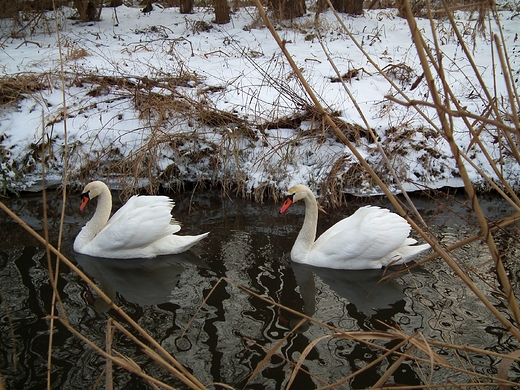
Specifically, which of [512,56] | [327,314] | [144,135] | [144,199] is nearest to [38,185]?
[144,135]

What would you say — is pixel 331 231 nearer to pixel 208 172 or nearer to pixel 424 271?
pixel 424 271

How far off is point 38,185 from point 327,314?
4.85 metres

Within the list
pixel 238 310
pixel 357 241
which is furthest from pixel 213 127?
pixel 238 310

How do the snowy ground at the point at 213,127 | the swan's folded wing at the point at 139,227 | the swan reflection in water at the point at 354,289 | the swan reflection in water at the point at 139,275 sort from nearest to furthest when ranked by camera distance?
the swan reflection in water at the point at 354,289
the swan reflection in water at the point at 139,275
the swan's folded wing at the point at 139,227
the snowy ground at the point at 213,127

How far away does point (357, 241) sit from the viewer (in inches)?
189

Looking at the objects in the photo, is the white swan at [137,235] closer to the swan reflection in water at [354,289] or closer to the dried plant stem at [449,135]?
the swan reflection in water at [354,289]

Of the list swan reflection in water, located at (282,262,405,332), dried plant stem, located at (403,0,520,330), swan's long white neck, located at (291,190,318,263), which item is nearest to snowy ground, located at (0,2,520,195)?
swan's long white neck, located at (291,190,318,263)

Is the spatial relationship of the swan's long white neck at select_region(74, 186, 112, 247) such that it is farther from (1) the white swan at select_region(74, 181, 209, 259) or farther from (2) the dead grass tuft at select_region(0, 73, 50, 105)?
(2) the dead grass tuft at select_region(0, 73, 50, 105)

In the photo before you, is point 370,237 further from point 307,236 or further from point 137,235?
point 137,235

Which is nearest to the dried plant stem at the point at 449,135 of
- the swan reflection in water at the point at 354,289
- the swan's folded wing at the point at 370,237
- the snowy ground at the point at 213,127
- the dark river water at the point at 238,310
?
the dark river water at the point at 238,310

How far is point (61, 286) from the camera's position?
4434 mm

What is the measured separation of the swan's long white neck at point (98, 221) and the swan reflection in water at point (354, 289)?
7.02 ft

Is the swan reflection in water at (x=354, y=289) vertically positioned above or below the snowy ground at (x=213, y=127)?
below

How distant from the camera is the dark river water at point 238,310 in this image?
3.25 meters
